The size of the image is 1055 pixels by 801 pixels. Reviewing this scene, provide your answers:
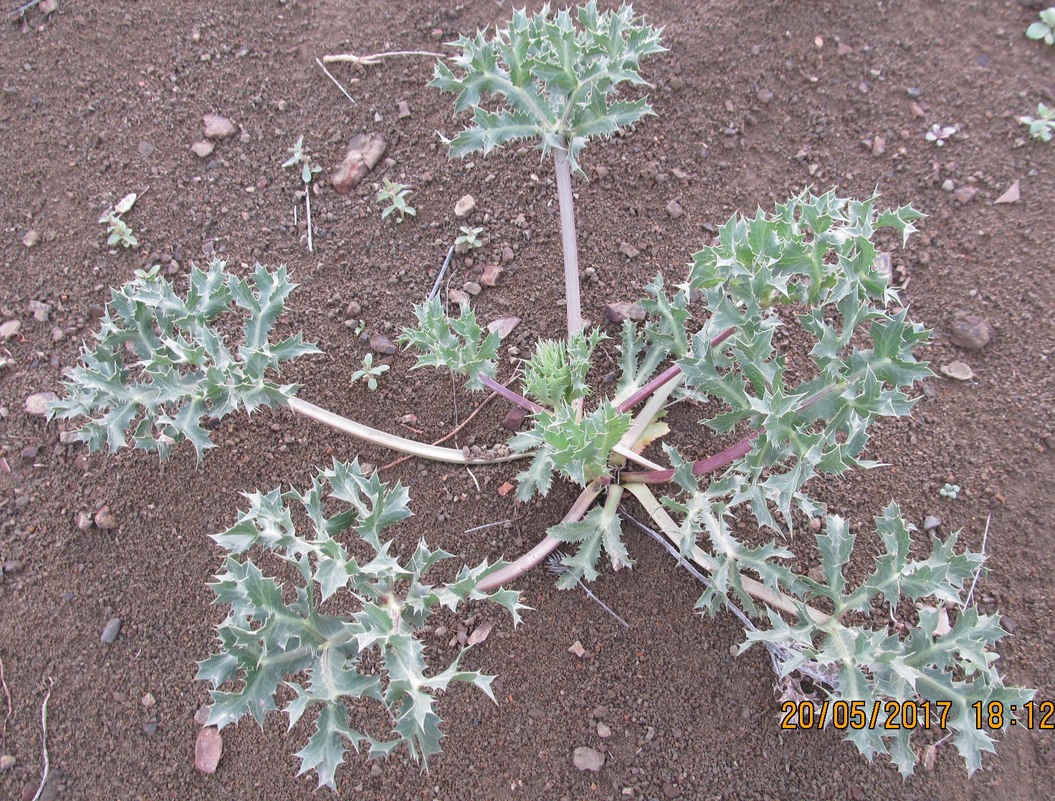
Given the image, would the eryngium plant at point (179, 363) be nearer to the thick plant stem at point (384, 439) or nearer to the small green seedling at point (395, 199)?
the thick plant stem at point (384, 439)

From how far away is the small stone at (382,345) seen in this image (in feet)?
11.4

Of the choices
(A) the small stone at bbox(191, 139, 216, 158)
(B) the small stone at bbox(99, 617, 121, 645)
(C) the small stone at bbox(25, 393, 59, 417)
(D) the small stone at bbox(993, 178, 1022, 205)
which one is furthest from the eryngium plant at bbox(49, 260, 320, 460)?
(D) the small stone at bbox(993, 178, 1022, 205)

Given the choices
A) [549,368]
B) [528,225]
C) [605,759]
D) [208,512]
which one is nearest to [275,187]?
[528,225]

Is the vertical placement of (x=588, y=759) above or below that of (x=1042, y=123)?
below

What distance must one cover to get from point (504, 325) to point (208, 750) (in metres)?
2.12

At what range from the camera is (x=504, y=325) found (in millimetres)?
3482

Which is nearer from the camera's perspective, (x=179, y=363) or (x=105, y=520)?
(x=179, y=363)

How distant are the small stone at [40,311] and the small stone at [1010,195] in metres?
4.57

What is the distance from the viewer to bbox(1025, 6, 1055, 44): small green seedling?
12.7 feet

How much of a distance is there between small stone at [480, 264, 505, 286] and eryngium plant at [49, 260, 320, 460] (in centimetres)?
96

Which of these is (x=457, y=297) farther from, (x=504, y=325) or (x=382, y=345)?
(x=382, y=345)
